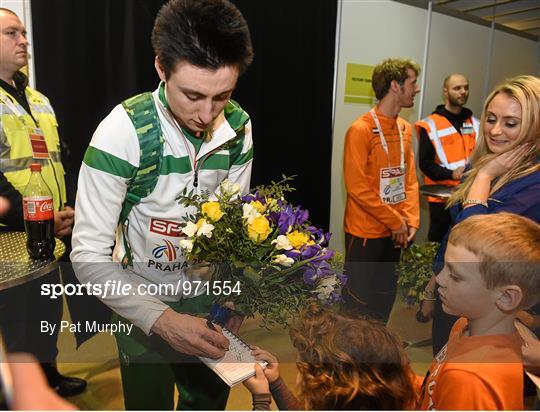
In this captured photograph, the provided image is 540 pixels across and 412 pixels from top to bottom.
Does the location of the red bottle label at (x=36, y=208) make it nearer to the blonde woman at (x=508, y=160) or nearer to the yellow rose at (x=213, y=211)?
the yellow rose at (x=213, y=211)

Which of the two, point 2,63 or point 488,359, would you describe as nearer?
point 488,359

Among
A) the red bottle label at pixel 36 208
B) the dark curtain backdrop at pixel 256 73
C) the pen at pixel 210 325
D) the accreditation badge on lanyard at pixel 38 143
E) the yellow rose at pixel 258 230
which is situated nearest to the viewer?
the pen at pixel 210 325

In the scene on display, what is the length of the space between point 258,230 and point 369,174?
7.10 feet

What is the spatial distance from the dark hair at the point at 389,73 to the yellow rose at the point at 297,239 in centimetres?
230

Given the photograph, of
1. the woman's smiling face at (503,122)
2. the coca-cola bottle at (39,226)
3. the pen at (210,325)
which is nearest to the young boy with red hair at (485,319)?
the pen at (210,325)

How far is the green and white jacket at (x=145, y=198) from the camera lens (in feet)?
3.11

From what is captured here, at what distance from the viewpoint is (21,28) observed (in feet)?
7.68

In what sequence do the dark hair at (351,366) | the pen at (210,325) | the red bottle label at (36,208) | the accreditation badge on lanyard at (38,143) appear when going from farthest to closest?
the accreditation badge on lanyard at (38,143), the red bottle label at (36,208), the pen at (210,325), the dark hair at (351,366)

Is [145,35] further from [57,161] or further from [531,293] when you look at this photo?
[531,293]

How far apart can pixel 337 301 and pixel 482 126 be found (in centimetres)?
125

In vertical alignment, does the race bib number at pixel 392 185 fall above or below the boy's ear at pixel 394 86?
below

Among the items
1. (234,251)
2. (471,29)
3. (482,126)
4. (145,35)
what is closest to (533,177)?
(482,126)

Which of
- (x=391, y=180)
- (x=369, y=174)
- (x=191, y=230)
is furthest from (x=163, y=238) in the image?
(x=391, y=180)

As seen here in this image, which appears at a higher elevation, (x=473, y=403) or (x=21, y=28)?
(x=21, y=28)
